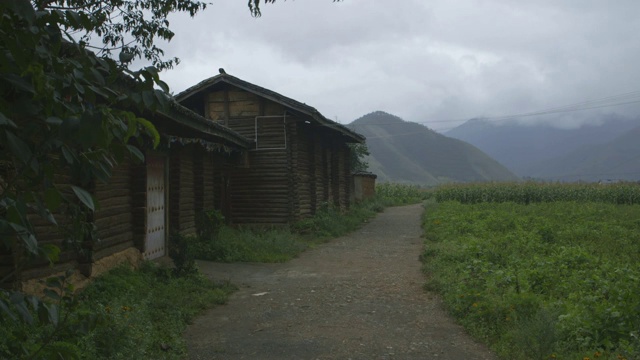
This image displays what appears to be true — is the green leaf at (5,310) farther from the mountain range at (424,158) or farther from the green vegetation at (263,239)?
the mountain range at (424,158)

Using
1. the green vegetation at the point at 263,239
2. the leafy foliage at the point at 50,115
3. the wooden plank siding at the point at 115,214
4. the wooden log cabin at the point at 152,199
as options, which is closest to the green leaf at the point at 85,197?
the leafy foliage at the point at 50,115

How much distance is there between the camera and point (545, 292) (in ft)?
25.4

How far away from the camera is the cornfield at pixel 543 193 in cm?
3056

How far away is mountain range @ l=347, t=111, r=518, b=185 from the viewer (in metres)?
154

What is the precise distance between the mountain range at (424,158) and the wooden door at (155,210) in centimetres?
13369

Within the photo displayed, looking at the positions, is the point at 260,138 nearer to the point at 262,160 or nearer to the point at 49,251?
the point at 262,160

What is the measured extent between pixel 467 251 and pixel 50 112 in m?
10.1

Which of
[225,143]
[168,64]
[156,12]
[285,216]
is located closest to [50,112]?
[156,12]

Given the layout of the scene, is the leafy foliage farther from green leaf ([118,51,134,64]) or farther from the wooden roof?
the wooden roof

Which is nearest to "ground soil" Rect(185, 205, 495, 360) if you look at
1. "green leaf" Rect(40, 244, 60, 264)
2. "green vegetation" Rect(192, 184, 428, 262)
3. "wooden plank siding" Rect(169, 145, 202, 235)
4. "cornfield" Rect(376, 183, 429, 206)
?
"green vegetation" Rect(192, 184, 428, 262)

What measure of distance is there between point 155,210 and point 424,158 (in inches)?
6399

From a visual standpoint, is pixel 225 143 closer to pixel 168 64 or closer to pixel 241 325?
pixel 168 64

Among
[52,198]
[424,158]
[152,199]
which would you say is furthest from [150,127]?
[424,158]

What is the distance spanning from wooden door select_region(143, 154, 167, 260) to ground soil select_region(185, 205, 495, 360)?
1.05 m
